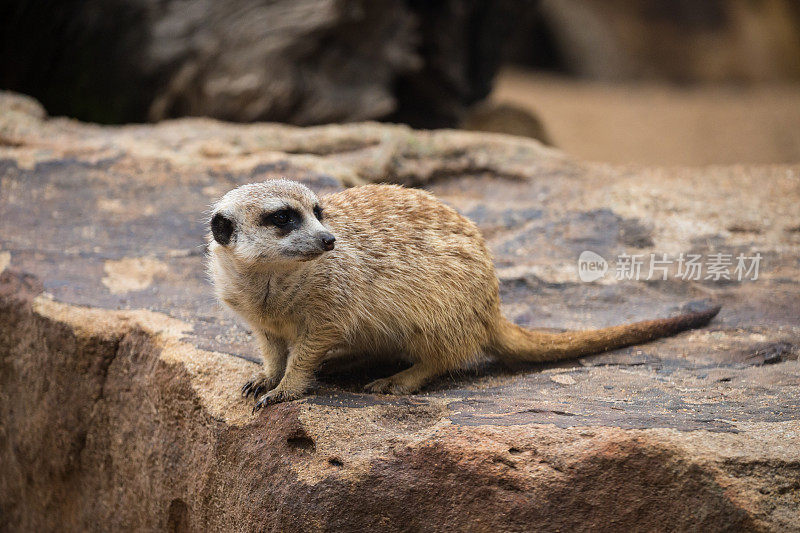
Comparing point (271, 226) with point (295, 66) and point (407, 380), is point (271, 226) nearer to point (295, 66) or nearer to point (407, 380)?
point (407, 380)

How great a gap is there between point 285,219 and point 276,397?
25.5 inches

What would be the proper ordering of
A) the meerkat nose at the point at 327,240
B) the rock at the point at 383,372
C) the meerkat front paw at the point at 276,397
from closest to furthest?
the rock at the point at 383,372 → the meerkat nose at the point at 327,240 → the meerkat front paw at the point at 276,397

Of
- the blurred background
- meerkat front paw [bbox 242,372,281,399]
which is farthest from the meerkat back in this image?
the blurred background

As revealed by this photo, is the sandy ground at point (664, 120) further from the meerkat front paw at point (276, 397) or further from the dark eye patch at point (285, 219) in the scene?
the meerkat front paw at point (276, 397)

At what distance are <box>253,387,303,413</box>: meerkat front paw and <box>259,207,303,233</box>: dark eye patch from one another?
588mm

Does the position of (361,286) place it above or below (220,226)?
below

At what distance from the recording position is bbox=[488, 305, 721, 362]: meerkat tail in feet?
10.6

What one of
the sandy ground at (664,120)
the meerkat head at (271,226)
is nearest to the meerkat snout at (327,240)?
the meerkat head at (271,226)

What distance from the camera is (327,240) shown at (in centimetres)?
265

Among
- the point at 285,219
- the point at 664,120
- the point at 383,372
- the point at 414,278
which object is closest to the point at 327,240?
the point at 285,219

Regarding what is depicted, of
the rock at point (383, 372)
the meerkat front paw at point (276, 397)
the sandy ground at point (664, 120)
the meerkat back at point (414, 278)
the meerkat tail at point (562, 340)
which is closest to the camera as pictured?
the rock at point (383, 372)

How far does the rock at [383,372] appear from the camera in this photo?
241 centimetres

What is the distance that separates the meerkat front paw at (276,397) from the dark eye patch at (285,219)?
59cm

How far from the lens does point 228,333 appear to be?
11.6ft
